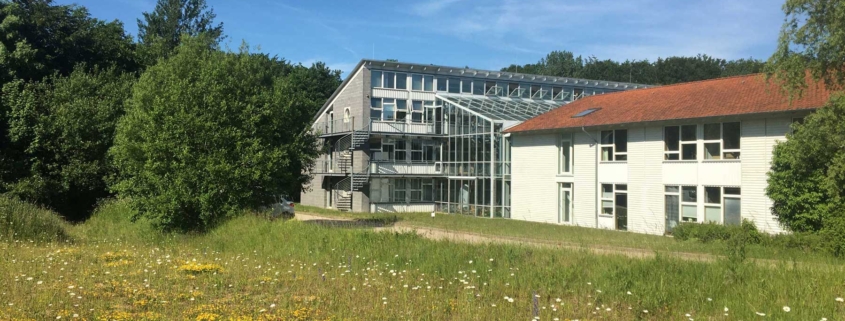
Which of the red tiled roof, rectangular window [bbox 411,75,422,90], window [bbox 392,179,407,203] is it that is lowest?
window [bbox 392,179,407,203]

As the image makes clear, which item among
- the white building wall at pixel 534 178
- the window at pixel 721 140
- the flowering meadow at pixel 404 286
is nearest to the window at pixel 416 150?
the white building wall at pixel 534 178

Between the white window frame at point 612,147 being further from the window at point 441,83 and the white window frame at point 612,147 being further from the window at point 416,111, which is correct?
the window at point 441,83

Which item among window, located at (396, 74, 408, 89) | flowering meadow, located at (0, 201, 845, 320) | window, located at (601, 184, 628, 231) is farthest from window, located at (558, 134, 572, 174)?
flowering meadow, located at (0, 201, 845, 320)

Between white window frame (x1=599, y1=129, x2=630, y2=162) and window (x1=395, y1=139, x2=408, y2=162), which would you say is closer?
white window frame (x1=599, y1=129, x2=630, y2=162)

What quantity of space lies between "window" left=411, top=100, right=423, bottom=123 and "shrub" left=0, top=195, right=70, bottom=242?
2813 centimetres

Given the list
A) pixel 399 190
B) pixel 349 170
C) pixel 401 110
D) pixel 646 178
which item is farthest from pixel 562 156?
pixel 349 170

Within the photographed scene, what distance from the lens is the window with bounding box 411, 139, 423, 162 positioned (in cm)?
4381

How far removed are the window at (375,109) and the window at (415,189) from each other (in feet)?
16.2

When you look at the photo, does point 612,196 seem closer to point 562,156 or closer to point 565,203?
point 565,203

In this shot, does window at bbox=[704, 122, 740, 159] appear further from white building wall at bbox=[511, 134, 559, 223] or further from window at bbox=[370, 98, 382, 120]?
window at bbox=[370, 98, 382, 120]

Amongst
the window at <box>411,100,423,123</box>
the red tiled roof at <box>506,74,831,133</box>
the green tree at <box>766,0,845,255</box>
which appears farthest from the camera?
the window at <box>411,100,423,123</box>

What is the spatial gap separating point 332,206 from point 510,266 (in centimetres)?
3626

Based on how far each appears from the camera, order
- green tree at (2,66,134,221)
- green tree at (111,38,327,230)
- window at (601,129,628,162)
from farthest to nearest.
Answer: window at (601,129,628,162) → green tree at (2,66,134,221) → green tree at (111,38,327,230)

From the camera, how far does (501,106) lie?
136 ft
